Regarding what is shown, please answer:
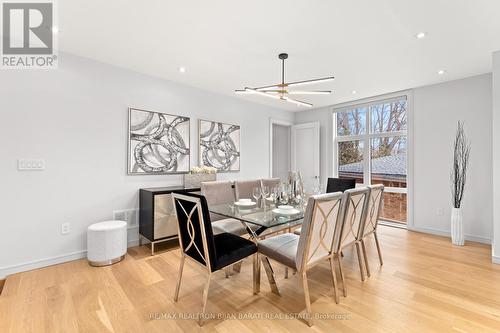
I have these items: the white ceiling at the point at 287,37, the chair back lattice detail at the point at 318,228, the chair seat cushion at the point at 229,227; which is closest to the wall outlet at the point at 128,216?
the chair seat cushion at the point at 229,227

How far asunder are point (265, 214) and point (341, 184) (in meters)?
1.74

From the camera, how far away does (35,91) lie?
8.53 ft

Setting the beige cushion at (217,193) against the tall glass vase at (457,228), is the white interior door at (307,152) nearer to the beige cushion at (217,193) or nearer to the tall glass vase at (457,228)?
the tall glass vase at (457,228)

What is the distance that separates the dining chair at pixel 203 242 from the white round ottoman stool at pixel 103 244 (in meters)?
1.19

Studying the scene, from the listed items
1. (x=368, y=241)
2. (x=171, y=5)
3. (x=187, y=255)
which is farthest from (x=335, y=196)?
(x=368, y=241)

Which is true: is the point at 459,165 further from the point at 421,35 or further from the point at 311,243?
the point at 311,243

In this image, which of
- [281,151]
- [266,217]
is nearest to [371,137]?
[281,151]

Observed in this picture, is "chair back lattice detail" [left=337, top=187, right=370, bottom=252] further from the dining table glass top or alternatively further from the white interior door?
the white interior door

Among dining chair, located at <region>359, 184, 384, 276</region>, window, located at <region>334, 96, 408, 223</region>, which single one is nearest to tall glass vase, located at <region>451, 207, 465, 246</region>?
window, located at <region>334, 96, 408, 223</region>

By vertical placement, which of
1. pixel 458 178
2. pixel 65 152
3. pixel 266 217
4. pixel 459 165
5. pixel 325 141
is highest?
pixel 325 141

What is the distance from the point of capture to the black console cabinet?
307 cm

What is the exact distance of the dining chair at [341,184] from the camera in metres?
3.43

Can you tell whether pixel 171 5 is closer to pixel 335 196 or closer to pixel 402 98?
pixel 335 196

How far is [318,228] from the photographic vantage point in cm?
181
